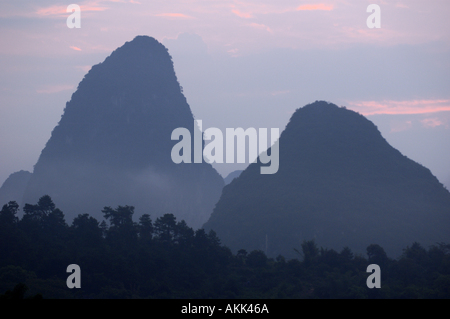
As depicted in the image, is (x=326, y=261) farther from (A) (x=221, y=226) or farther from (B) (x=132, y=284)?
(A) (x=221, y=226)

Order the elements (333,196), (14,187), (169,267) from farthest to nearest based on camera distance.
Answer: (14,187) < (333,196) < (169,267)

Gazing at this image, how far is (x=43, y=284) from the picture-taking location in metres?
21.5

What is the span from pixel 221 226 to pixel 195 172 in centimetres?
3221

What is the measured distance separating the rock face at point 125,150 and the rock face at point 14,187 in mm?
15939

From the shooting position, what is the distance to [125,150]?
7694 centimetres

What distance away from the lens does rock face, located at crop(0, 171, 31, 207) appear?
88.1 metres

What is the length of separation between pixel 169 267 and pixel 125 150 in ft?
173

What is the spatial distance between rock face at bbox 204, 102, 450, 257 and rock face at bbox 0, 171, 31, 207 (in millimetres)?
50782

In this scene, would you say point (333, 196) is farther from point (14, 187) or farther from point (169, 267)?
point (14, 187)
